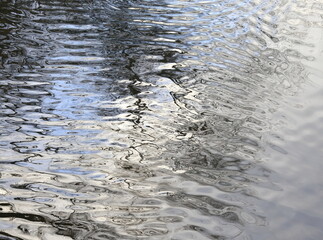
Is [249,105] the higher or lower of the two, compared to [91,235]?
higher

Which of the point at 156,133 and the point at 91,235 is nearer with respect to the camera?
the point at 91,235

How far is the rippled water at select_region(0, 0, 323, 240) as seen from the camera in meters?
2.78

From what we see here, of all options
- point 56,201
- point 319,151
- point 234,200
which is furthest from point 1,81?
point 319,151

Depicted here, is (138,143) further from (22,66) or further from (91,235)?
(22,66)

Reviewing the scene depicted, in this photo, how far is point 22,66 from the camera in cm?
445

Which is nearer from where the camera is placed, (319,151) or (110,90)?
(319,151)

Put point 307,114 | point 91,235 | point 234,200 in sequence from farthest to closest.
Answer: point 307,114
point 234,200
point 91,235

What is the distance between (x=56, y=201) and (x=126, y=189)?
1.35ft

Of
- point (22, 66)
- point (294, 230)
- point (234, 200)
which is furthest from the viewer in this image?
point (22, 66)

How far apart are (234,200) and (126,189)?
0.63 metres

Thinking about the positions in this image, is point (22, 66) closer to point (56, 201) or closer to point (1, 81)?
point (1, 81)

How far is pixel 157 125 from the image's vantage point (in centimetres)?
369

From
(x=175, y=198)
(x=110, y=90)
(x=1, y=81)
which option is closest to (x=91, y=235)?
(x=175, y=198)

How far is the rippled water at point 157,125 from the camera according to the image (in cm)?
278
